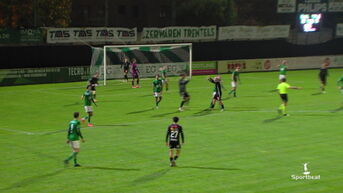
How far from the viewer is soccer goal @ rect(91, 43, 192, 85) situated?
56219 millimetres

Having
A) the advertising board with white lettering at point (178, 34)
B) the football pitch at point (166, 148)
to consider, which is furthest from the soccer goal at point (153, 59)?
the football pitch at point (166, 148)

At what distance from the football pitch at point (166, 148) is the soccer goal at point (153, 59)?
10421 millimetres

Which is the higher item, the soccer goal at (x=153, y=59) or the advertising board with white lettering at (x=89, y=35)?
the advertising board with white lettering at (x=89, y=35)

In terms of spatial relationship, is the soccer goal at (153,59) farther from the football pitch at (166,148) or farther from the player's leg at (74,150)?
the player's leg at (74,150)

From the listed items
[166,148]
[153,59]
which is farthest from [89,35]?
[166,148]

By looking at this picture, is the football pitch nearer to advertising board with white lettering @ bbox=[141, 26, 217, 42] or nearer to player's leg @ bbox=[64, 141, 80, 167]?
player's leg @ bbox=[64, 141, 80, 167]

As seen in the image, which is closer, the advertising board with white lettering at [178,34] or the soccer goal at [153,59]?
the soccer goal at [153,59]

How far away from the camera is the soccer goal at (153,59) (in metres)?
56.2

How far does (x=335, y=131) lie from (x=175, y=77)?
98.1ft

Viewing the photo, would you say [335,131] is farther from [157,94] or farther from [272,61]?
[272,61]

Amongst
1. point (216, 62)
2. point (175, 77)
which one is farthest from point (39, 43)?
point (216, 62)

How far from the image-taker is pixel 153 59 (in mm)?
58844

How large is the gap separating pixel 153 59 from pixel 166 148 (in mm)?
32928

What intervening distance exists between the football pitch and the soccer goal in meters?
10.4
